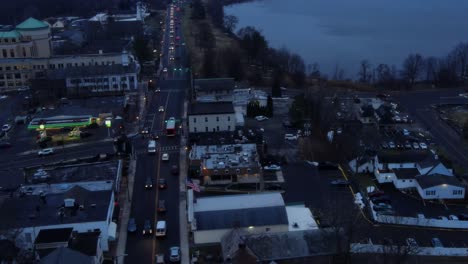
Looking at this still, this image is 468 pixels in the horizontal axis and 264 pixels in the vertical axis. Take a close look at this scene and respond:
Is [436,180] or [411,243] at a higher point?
[436,180]

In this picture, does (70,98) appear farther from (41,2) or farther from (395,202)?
(41,2)

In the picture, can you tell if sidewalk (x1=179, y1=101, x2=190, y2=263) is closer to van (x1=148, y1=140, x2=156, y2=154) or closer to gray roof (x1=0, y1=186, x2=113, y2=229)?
van (x1=148, y1=140, x2=156, y2=154)

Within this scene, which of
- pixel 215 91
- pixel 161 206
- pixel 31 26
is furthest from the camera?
pixel 31 26

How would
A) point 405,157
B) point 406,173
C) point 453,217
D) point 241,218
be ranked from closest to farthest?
1. point 241,218
2. point 453,217
3. point 406,173
4. point 405,157

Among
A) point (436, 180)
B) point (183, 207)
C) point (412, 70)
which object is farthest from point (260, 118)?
point (412, 70)

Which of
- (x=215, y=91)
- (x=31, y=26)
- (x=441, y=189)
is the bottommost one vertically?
(x=441, y=189)

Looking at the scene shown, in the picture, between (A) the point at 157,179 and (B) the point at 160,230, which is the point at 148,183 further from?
(B) the point at 160,230
